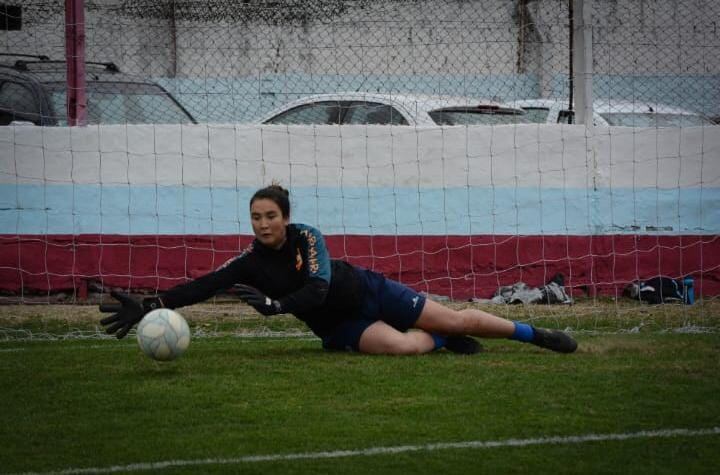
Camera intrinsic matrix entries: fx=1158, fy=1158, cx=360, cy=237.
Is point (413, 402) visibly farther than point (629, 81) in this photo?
No

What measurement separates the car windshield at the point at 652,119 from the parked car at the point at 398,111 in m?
1.27

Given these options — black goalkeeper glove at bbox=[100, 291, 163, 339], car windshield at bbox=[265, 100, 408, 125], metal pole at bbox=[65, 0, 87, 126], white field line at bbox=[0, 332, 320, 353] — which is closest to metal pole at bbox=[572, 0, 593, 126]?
car windshield at bbox=[265, 100, 408, 125]

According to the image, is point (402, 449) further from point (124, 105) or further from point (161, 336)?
point (124, 105)

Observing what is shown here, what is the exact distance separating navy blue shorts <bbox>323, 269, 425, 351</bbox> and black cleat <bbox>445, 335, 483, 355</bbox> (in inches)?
14.4

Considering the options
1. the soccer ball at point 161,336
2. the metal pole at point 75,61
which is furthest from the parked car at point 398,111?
the soccer ball at point 161,336

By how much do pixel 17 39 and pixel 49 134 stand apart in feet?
12.2

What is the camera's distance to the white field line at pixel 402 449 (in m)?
4.88

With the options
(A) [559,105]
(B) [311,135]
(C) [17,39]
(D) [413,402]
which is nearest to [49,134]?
(B) [311,135]

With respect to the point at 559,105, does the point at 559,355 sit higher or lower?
lower

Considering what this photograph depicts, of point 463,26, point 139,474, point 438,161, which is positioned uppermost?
point 463,26

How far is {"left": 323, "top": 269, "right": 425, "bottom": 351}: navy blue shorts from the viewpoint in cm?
779

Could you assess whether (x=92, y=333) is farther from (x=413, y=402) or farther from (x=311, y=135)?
(x=413, y=402)

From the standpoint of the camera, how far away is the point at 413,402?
6176 mm

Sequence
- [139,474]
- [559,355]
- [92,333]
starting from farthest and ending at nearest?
1. [92,333]
2. [559,355]
3. [139,474]
